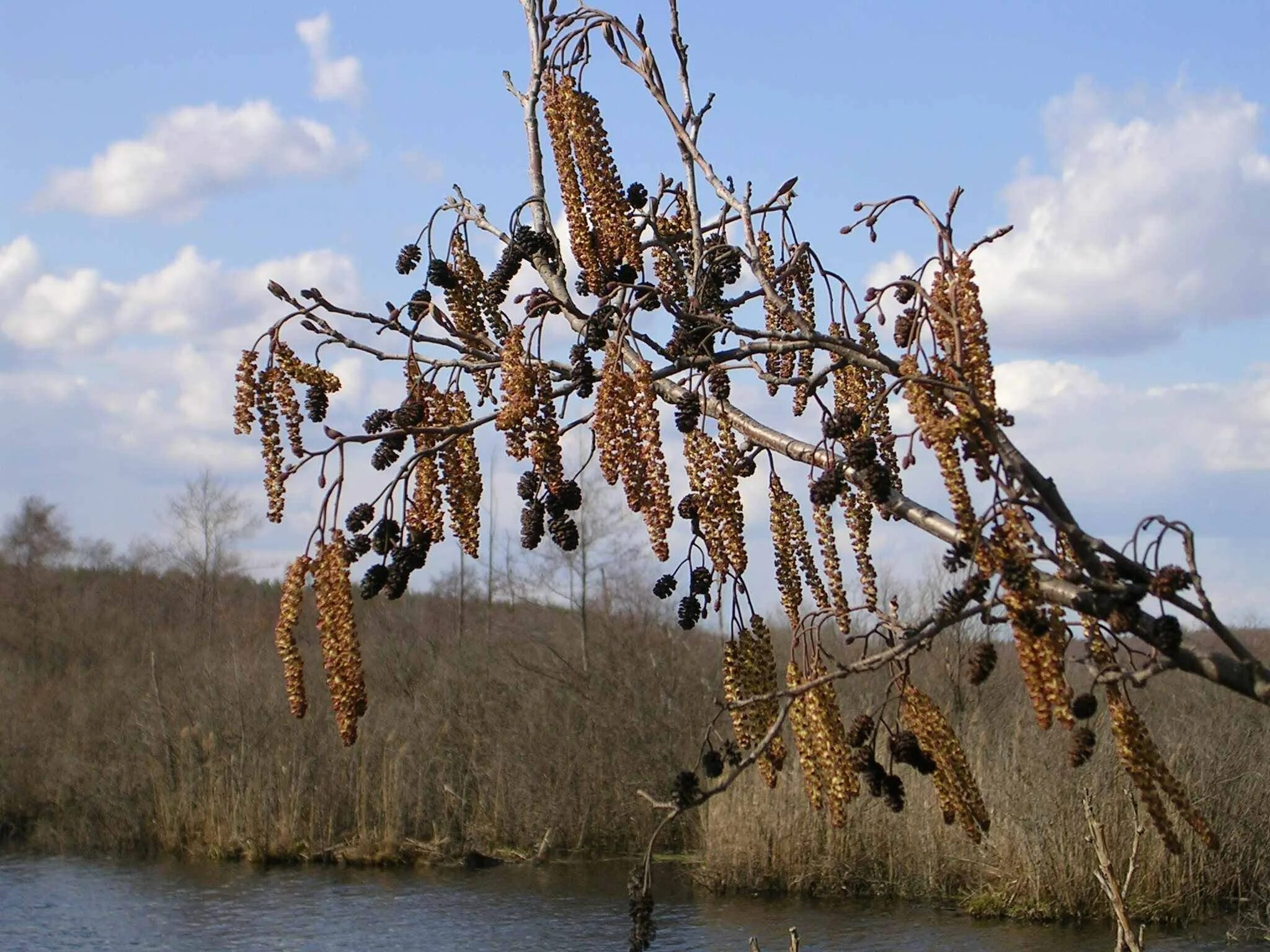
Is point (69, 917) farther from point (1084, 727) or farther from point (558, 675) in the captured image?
point (1084, 727)

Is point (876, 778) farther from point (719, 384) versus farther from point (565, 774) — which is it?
point (565, 774)

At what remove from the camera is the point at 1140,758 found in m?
2.45

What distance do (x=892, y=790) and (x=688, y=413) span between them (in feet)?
2.65

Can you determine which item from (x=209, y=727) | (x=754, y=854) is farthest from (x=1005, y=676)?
(x=209, y=727)

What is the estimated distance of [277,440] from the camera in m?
3.32

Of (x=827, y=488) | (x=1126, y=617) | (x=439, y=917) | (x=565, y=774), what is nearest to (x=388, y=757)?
(x=565, y=774)

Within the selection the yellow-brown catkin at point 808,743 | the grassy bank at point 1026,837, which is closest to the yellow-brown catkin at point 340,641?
the yellow-brown catkin at point 808,743

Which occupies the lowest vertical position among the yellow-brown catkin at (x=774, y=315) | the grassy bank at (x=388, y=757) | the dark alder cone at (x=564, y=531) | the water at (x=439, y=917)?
the water at (x=439, y=917)

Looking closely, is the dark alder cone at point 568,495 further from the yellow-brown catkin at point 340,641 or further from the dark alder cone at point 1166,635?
the dark alder cone at point 1166,635

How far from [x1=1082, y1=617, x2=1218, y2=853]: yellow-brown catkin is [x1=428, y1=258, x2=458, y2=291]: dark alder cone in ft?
5.62

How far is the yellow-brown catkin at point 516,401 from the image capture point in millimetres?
2881

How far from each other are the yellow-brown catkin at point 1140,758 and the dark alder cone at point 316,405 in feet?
5.42

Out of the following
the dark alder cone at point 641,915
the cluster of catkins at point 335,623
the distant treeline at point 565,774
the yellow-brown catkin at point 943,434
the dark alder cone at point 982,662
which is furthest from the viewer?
the distant treeline at point 565,774

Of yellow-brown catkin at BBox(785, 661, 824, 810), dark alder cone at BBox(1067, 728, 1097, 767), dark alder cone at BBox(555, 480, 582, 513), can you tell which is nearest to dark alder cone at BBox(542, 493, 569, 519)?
dark alder cone at BBox(555, 480, 582, 513)
